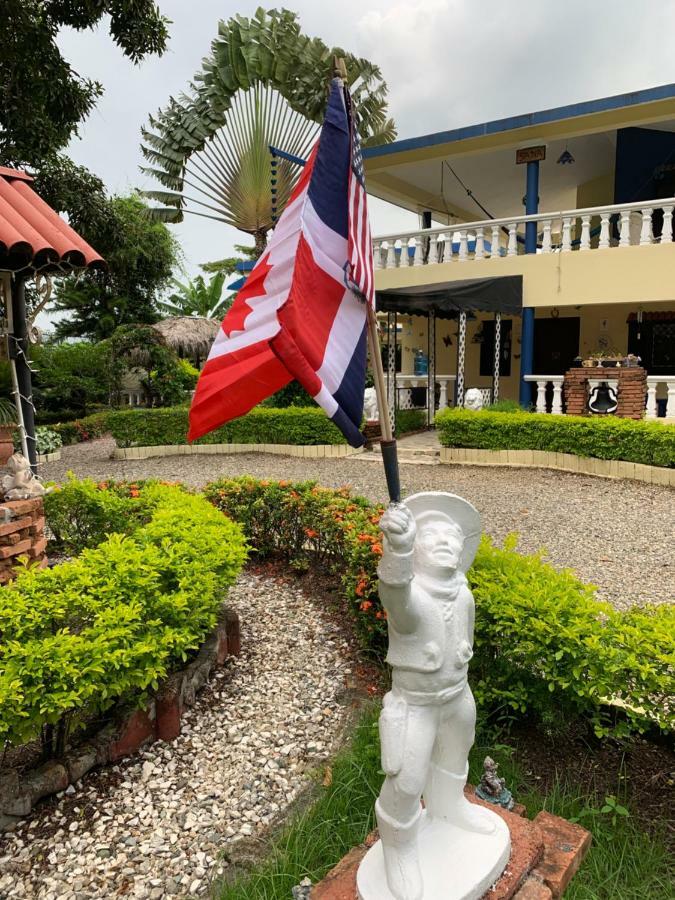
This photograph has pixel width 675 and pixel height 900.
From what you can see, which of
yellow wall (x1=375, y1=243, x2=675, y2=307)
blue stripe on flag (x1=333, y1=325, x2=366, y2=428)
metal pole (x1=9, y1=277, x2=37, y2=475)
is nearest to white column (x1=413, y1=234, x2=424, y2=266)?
yellow wall (x1=375, y1=243, x2=675, y2=307)

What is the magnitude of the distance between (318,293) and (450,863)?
196 cm

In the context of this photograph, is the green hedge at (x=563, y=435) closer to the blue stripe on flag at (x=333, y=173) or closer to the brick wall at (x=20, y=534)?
the brick wall at (x=20, y=534)

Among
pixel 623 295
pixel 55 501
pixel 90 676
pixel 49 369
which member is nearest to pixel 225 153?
pixel 49 369

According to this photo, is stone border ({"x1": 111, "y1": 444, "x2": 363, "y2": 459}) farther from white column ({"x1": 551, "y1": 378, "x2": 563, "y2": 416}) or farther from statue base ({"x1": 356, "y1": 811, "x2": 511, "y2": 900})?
statue base ({"x1": 356, "y1": 811, "x2": 511, "y2": 900})

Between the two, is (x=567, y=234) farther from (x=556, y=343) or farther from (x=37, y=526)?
(x=37, y=526)

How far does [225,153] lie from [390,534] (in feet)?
70.0

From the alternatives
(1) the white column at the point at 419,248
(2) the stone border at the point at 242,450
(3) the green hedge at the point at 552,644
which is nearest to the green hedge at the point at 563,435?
(2) the stone border at the point at 242,450

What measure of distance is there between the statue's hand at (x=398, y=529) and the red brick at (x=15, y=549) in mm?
3836

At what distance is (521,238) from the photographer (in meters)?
16.7

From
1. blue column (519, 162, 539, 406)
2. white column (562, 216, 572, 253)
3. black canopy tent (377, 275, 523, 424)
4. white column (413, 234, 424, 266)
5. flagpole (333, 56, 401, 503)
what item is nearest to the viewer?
flagpole (333, 56, 401, 503)

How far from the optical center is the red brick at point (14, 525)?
4488mm

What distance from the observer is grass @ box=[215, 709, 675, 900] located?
2.28m

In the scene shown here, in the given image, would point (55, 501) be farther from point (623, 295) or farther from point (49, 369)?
point (49, 369)

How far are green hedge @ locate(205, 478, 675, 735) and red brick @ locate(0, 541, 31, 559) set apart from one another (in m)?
2.55
